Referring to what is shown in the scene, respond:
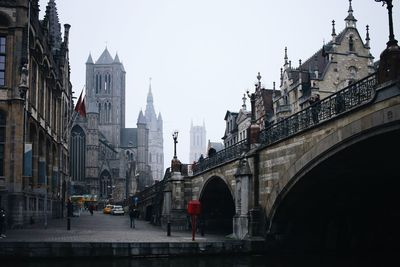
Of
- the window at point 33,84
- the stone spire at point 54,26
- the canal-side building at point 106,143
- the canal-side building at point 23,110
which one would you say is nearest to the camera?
the canal-side building at point 23,110

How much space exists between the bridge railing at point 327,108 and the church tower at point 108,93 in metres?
130

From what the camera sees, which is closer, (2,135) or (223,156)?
(2,135)

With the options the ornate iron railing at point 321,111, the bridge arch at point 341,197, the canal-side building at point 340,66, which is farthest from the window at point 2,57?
the canal-side building at point 340,66

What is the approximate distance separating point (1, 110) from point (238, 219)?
16.4 meters

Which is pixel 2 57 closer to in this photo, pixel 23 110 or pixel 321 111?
pixel 23 110

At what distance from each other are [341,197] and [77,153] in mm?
99501

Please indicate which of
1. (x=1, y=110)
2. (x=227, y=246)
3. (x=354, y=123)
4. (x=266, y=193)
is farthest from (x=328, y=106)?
(x=1, y=110)

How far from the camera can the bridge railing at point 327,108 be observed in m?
18.7

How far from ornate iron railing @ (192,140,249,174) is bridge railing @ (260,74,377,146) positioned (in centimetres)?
296

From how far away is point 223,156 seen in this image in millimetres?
35438

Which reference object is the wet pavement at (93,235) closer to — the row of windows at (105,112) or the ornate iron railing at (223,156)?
the ornate iron railing at (223,156)

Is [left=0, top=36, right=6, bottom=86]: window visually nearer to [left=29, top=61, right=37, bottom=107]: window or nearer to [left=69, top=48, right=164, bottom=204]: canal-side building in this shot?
[left=29, top=61, right=37, bottom=107]: window

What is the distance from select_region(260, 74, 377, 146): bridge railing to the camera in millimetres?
18719

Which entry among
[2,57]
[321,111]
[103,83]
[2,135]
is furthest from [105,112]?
[321,111]
